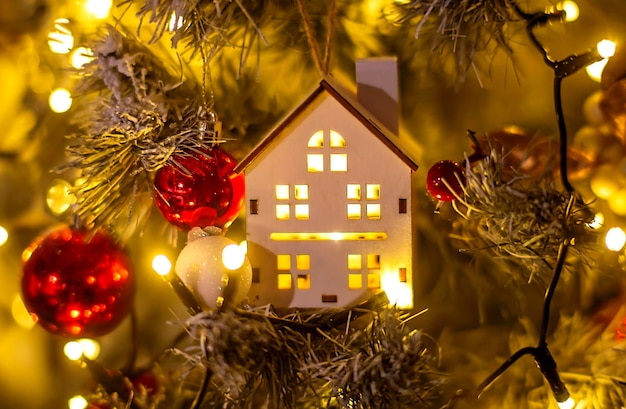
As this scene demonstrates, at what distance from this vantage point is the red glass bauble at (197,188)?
67 centimetres

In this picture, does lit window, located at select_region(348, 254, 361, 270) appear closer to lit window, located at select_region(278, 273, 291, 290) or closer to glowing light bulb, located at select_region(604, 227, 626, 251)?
lit window, located at select_region(278, 273, 291, 290)

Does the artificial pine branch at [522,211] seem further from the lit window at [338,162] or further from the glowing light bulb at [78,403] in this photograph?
the glowing light bulb at [78,403]

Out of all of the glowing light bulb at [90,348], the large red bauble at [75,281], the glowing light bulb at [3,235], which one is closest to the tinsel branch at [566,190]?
the large red bauble at [75,281]

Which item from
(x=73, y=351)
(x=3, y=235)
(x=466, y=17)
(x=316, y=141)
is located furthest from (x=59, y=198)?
(x=466, y=17)

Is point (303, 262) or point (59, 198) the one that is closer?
point (303, 262)

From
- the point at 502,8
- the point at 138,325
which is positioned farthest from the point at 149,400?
the point at 502,8

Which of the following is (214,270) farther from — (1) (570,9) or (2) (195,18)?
(1) (570,9)

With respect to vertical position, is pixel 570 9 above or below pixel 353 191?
above

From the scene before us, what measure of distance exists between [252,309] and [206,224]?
0.35 feet

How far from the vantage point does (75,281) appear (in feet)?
2.54

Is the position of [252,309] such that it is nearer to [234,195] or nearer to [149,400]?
[234,195]

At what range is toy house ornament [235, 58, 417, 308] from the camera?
638 mm

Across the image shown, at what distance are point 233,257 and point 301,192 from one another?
0.32ft

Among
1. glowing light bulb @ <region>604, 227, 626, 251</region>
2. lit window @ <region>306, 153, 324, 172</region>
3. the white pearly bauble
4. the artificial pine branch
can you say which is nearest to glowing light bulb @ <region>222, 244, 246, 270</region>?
the white pearly bauble
